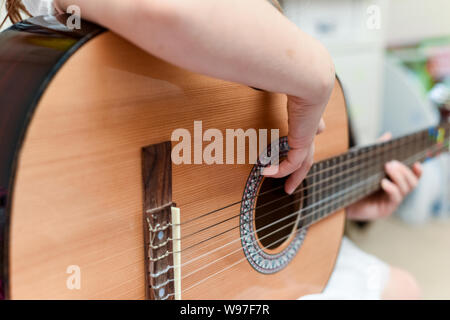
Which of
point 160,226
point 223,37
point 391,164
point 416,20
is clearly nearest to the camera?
point 223,37

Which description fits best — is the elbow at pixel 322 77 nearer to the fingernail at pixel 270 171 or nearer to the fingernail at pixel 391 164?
the fingernail at pixel 270 171

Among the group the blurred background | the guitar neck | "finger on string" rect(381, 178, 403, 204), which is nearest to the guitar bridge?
the guitar neck

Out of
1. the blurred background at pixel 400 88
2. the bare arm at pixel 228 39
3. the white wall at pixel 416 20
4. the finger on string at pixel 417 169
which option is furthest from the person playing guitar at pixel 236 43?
the white wall at pixel 416 20

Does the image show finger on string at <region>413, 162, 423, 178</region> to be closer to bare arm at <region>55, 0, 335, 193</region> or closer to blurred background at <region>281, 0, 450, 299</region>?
blurred background at <region>281, 0, 450, 299</region>

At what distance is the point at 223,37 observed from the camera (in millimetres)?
374

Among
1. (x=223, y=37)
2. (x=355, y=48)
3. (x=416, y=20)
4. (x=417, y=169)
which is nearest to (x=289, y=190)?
(x=223, y=37)

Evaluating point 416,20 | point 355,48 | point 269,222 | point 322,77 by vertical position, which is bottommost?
point 269,222

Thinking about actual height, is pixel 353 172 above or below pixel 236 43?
below

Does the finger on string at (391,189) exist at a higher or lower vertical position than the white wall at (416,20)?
lower

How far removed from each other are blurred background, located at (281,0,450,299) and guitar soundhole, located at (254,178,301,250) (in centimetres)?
71

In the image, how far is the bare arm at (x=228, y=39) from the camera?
0.35 meters

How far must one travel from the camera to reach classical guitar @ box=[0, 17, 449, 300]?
0.38m

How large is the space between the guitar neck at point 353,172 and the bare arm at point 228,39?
0.26m

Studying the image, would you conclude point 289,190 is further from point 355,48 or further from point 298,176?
point 355,48
